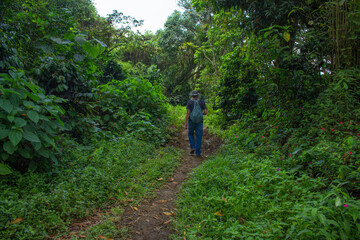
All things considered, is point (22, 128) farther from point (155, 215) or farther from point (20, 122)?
point (155, 215)

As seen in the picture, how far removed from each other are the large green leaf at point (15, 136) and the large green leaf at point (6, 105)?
28cm

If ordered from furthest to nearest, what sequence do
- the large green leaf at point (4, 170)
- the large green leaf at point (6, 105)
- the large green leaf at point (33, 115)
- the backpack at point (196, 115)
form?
the backpack at point (196, 115) < the large green leaf at point (33, 115) < the large green leaf at point (6, 105) < the large green leaf at point (4, 170)

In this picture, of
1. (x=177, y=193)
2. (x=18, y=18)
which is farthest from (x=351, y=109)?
(x=18, y=18)

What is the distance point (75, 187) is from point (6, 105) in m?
1.45

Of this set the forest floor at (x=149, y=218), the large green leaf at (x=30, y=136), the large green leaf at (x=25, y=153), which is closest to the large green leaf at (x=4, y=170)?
the large green leaf at (x=25, y=153)

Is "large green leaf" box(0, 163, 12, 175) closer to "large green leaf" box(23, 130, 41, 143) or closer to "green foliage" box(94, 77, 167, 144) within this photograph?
"large green leaf" box(23, 130, 41, 143)

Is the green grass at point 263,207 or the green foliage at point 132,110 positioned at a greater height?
the green foliage at point 132,110

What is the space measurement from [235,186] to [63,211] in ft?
8.08

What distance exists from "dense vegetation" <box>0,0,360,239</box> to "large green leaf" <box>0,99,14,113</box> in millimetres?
18

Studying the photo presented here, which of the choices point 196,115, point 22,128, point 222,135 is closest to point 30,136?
point 22,128

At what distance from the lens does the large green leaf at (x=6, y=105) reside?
2906 mm

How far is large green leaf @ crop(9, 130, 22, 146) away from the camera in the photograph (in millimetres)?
2822

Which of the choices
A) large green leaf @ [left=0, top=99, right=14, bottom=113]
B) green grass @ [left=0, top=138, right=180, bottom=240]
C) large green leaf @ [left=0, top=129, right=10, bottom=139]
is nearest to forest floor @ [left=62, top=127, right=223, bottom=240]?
green grass @ [left=0, top=138, right=180, bottom=240]

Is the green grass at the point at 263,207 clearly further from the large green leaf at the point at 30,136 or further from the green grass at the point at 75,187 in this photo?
the large green leaf at the point at 30,136
